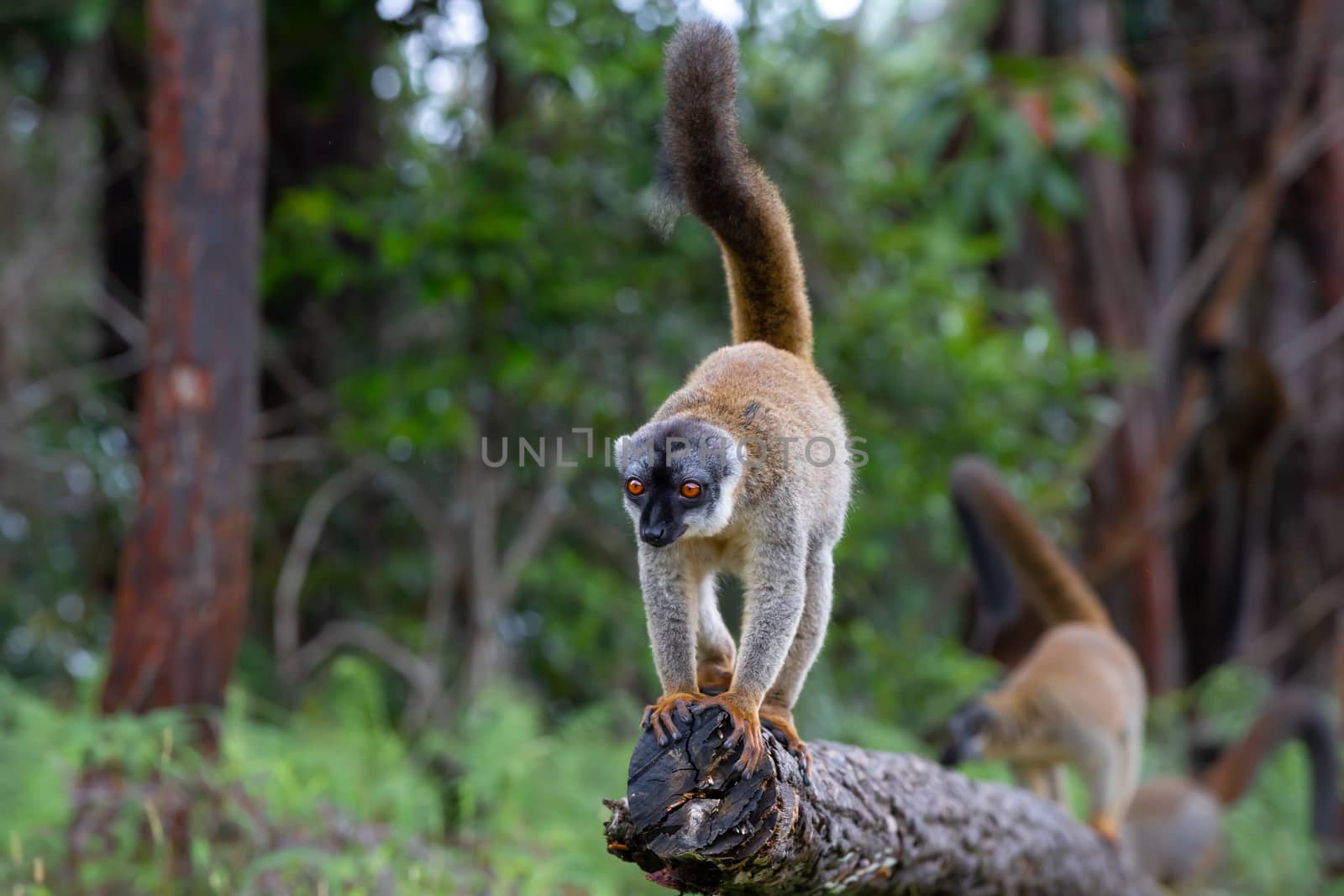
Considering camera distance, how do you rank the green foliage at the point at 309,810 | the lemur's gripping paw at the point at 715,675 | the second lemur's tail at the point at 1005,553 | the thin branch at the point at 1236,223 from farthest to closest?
the thin branch at the point at 1236,223 → the second lemur's tail at the point at 1005,553 → the green foliage at the point at 309,810 → the lemur's gripping paw at the point at 715,675

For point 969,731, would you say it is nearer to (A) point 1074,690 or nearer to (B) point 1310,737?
(A) point 1074,690

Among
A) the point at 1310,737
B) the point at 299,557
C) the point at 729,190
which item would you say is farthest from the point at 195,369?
the point at 1310,737

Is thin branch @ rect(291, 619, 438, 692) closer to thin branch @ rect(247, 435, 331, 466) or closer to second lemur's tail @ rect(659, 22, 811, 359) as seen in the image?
thin branch @ rect(247, 435, 331, 466)

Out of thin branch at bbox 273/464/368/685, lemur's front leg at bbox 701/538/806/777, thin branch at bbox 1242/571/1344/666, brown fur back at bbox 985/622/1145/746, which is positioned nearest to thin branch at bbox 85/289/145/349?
thin branch at bbox 273/464/368/685

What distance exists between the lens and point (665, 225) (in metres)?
4.07

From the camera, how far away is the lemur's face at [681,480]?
3.35 meters

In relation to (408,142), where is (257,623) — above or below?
below

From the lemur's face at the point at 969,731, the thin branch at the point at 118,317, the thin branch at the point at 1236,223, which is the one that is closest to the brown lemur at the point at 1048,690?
the lemur's face at the point at 969,731

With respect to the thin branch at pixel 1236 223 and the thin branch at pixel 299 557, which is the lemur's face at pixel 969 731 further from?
the thin branch at pixel 1236 223

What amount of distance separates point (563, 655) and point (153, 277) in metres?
4.44

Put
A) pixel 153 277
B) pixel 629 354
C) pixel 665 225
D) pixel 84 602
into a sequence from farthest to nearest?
1. pixel 84 602
2. pixel 629 354
3. pixel 153 277
4. pixel 665 225

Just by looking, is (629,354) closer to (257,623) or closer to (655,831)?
(257,623)

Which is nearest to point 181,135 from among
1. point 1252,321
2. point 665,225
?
point 665,225

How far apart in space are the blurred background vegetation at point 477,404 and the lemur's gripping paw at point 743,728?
2.13 metres
